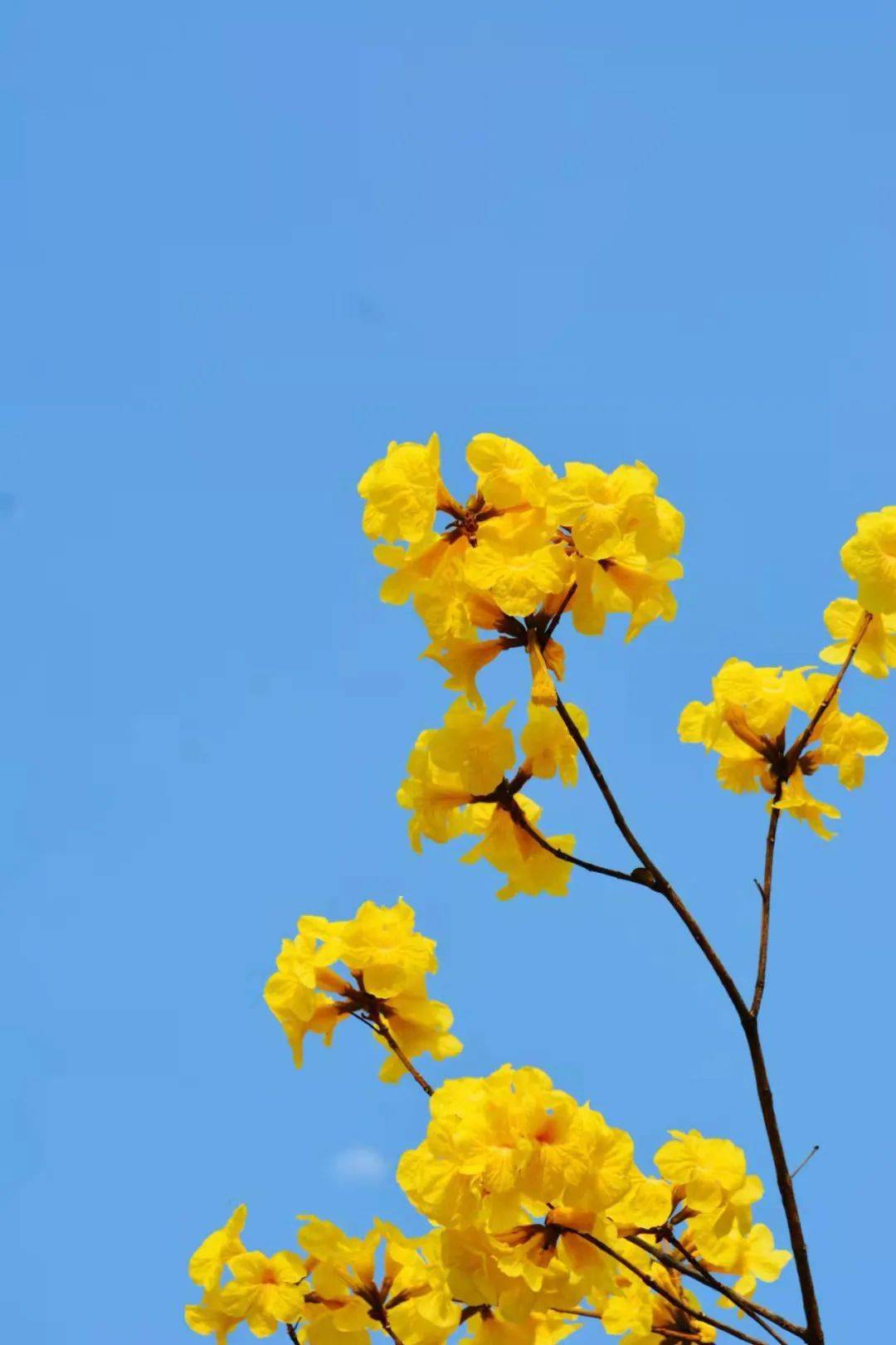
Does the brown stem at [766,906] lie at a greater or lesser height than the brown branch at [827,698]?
lesser

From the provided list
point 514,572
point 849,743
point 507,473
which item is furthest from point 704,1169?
point 507,473

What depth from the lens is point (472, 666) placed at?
2.74 m

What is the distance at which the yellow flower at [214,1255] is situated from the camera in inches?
125

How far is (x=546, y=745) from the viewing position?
2.85 meters

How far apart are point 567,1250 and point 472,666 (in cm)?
118

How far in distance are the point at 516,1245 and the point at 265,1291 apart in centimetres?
93

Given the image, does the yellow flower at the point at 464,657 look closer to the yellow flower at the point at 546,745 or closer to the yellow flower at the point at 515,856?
the yellow flower at the point at 546,745

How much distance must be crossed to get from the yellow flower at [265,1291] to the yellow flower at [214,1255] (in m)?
0.03

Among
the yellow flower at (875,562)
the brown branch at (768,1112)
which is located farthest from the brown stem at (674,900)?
the yellow flower at (875,562)

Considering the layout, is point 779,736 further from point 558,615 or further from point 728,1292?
point 728,1292

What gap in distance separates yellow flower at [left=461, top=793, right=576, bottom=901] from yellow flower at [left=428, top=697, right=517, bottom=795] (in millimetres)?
190

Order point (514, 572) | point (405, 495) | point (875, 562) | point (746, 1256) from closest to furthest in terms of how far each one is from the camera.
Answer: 1. point (514, 572)
2. point (405, 495)
3. point (875, 562)
4. point (746, 1256)

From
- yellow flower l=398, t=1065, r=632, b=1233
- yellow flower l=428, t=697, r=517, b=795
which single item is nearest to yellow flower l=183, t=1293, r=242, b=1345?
yellow flower l=398, t=1065, r=632, b=1233

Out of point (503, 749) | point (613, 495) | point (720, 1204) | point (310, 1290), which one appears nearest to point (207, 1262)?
point (310, 1290)
